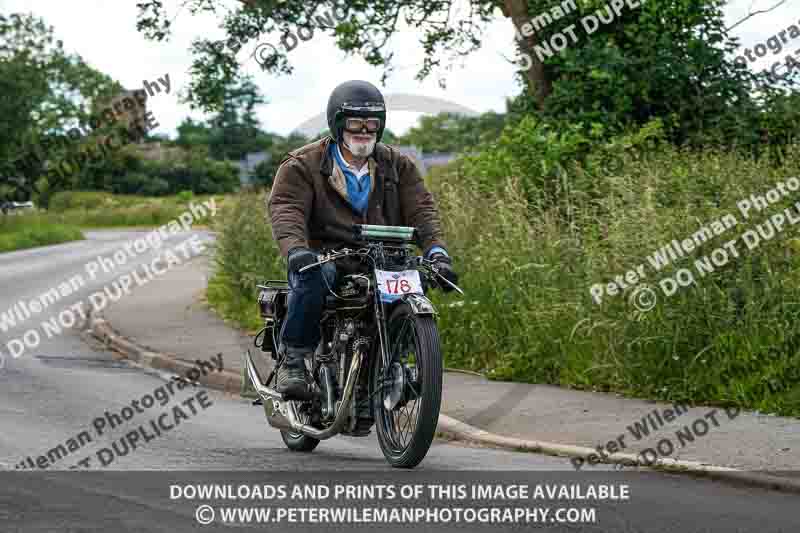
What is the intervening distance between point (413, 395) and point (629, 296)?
436 centimetres

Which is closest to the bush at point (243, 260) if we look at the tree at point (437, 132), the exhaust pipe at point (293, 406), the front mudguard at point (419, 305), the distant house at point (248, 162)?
the exhaust pipe at point (293, 406)

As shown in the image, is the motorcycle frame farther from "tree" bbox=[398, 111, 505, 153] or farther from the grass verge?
"tree" bbox=[398, 111, 505, 153]

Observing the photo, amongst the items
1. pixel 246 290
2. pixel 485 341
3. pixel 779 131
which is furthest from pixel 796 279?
pixel 246 290

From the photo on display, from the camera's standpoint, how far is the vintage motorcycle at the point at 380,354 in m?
7.25

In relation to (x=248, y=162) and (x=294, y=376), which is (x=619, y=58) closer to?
(x=294, y=376)

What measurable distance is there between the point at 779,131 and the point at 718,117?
3.10 ft

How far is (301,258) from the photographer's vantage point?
25.1 feet

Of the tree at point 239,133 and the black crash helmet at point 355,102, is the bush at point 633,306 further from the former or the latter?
the tree at point 239,133

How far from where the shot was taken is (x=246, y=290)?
2066 centimetres

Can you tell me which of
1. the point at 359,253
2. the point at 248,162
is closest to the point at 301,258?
the point at 359,253

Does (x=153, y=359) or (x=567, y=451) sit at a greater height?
(x=153, y=359)

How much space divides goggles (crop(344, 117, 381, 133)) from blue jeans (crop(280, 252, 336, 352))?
844 mm
